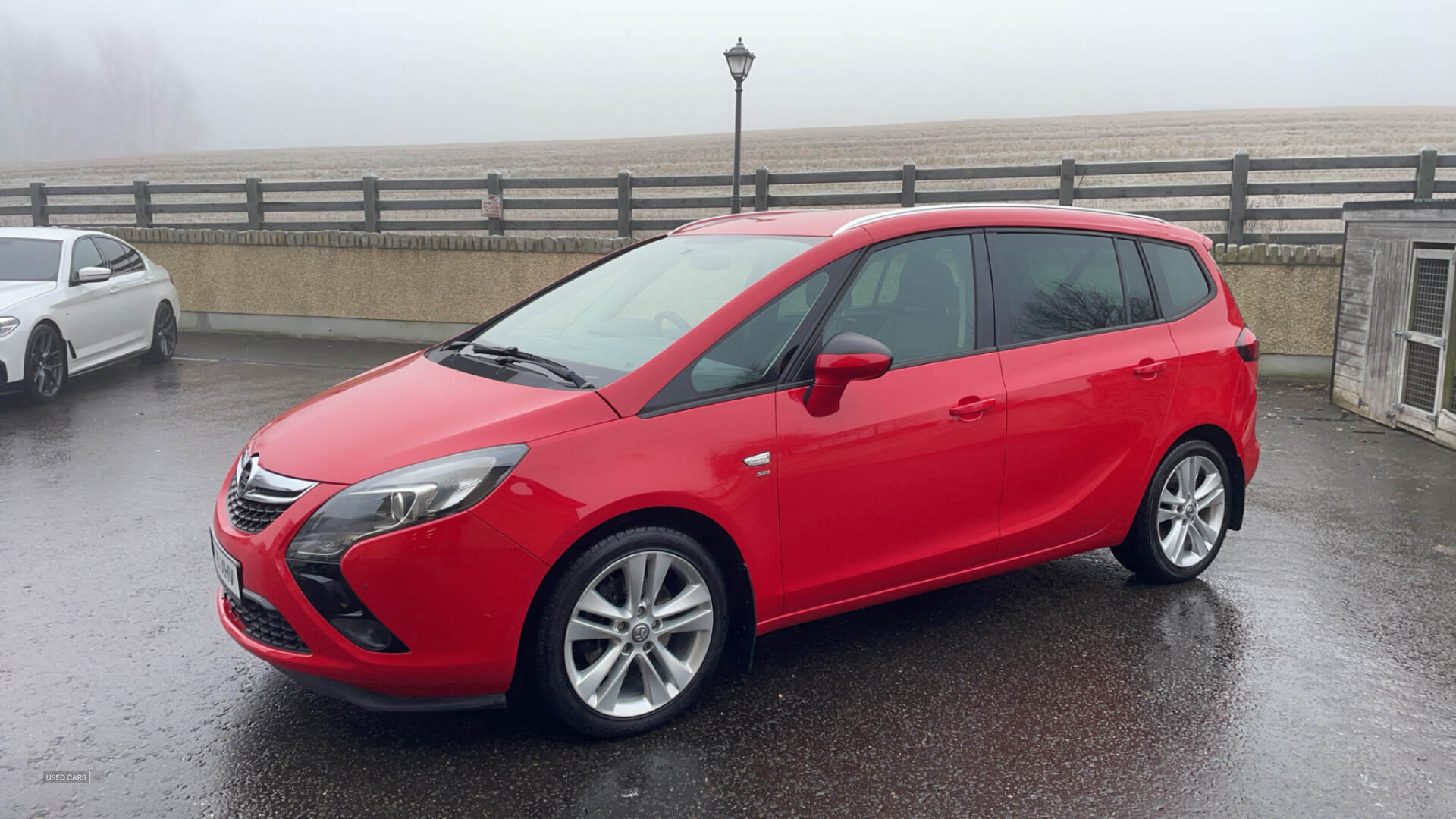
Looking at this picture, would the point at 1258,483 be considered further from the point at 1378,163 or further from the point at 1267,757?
the point at 1378,163

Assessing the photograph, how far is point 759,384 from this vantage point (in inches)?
136

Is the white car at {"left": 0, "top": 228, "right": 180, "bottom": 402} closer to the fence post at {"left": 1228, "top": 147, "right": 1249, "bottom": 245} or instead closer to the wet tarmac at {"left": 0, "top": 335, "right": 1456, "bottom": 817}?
the wet tarmac at {"left": 0, "top": 335, "right": 1456, "bottom": 817}

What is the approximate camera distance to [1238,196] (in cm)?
1189

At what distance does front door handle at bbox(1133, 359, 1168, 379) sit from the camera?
169 inches

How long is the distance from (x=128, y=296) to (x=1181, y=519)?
9963mm

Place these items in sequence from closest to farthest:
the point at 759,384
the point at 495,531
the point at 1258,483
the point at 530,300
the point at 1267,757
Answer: the point at 495,531 < the point at 1267,757 < the point at 759,384 < the point at 530,300 < the point at 1258,483

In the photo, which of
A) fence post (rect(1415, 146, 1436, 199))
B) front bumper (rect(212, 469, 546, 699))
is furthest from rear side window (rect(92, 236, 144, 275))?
fence post (rect(1415, 146, 1436, 199))

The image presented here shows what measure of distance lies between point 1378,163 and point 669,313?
36.9 feet

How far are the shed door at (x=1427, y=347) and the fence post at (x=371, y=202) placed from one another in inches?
468

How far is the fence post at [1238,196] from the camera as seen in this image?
1184cm

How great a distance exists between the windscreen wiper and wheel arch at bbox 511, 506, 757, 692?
0.45 m

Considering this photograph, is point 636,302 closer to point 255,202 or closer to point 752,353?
point 752,353

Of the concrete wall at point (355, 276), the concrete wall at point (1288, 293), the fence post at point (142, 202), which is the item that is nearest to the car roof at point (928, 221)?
the concrete wall at point (1288, 293)

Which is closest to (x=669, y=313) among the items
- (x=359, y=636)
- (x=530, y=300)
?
(x=530, y=300)
